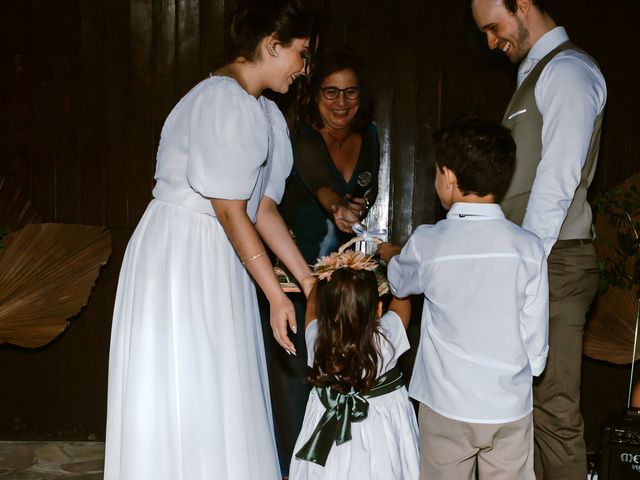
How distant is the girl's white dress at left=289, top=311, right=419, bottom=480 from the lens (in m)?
2.42

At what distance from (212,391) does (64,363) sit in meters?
2.18

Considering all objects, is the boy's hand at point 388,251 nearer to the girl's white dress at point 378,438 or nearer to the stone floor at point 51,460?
the girl's white dress at point 378,438

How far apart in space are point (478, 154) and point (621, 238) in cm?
147

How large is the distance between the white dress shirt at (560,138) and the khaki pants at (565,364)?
0.19 meters

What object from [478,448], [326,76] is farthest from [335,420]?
[326,76]

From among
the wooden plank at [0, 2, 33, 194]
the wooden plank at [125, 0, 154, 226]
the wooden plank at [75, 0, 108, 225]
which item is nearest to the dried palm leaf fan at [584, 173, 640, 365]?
the wooden plank at [125, 0, 154, 226]

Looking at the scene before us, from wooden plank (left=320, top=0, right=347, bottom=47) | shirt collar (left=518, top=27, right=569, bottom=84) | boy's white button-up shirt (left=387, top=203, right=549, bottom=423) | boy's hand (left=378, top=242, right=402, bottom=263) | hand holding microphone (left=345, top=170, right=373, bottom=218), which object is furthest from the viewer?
wooden plank (left=320, top=0, right=347, bottom=47)

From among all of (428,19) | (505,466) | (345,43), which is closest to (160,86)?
(345,43)

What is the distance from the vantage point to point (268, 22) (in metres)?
2.08

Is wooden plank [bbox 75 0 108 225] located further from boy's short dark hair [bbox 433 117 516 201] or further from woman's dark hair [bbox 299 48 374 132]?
boy's short dark hair [bbox 433 117 516 201]

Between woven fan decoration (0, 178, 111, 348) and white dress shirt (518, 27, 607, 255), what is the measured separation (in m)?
2.29

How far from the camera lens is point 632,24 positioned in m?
3.77

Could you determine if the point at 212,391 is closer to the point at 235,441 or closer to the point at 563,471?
the point at 235,441

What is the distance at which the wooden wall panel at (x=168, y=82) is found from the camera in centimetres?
376
